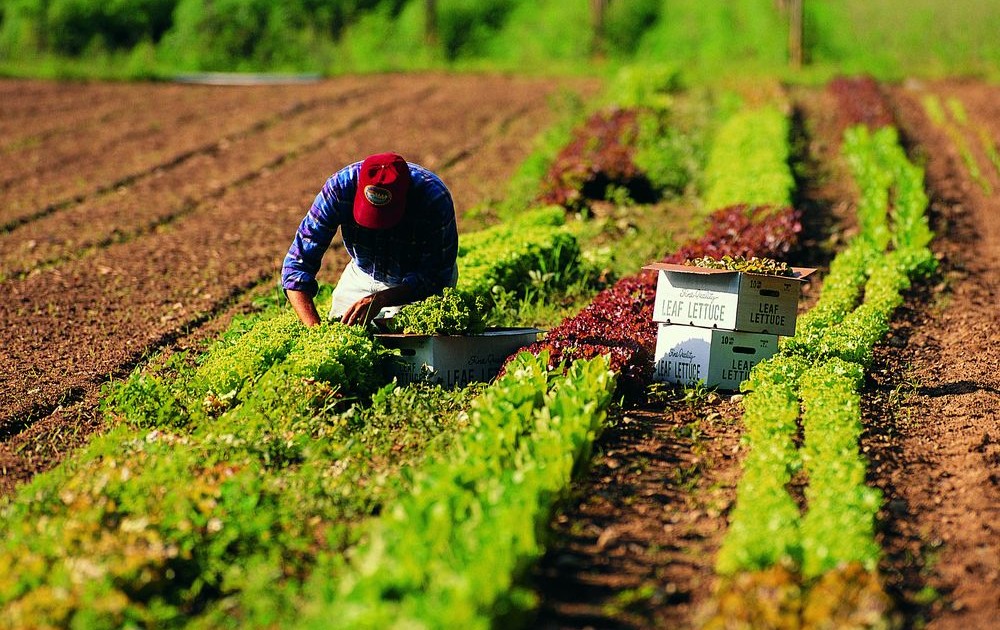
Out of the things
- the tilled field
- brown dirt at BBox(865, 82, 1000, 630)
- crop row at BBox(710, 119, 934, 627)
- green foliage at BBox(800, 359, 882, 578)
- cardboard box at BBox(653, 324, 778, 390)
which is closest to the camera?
crop row at BBox(710, 119, 934, 627)

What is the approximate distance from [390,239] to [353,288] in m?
0.44

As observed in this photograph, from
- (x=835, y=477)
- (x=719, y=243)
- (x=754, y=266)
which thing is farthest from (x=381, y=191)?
(x=719, y=243)

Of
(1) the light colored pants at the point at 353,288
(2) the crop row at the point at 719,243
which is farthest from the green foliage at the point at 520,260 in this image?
(1) the light colored pants at the point at 353,288

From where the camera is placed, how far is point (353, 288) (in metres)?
7.14

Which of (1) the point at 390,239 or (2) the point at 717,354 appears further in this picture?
(1) the point at 390,239

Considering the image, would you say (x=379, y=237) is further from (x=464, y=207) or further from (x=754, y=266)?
(x=464, y=207)

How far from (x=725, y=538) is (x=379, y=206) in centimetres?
272

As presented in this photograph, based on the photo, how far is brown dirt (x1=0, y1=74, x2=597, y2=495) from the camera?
25.2ft

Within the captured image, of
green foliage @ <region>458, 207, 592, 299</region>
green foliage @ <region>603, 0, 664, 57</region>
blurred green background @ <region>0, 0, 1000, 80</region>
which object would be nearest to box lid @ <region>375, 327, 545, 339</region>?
green foliage @ <region>458, 207, 592, 299</region>

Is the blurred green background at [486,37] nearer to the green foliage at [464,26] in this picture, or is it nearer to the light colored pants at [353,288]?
the green foliage at [464,26]

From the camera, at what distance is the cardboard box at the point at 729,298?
663 centimetres

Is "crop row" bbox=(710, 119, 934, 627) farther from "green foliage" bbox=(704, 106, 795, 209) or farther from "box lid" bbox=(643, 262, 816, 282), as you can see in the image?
"green foliage" bbox=(704, 106, 795, 209)

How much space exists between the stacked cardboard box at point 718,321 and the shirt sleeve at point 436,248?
3.91 feet

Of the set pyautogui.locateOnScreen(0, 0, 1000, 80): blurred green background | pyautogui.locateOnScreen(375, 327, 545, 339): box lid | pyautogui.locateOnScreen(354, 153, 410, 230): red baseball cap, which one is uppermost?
pyautogui.locateOnScreen(0, 0, 1000, 80): blurred green background
